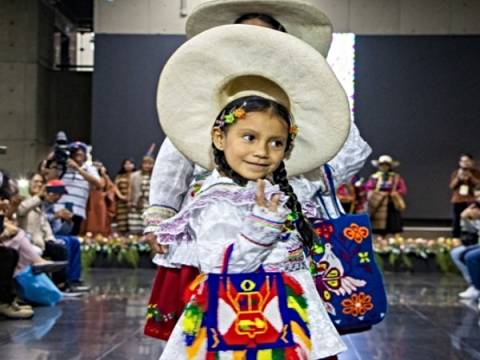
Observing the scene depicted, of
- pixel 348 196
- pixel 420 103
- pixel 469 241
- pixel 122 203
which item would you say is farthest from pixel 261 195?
pixel 420 103

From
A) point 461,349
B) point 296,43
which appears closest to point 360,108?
point 461,349

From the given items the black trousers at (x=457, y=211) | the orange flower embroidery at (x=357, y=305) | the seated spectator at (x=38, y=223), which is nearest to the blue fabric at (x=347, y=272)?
the orange flower embroidery at (x=357, y=305)

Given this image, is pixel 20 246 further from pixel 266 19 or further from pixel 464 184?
pixel 464 184

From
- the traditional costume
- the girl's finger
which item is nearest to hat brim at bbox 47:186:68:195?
the traditional costume

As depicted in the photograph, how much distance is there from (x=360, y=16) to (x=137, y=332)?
39.7ft

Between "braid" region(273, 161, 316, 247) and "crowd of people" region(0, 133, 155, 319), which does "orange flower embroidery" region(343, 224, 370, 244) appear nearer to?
"braid" region(273, 161, 316, 247)

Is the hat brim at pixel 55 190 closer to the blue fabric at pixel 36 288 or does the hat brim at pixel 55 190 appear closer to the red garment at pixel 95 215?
the blue fabric at pixel 36 288

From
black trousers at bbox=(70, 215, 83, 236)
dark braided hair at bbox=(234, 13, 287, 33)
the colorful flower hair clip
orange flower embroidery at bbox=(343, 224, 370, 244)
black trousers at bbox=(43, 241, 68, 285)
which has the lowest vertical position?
black trousers at bbox=(43, 241, 68, 285)

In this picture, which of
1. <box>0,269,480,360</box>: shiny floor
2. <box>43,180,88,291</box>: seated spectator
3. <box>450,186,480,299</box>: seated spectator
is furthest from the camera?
<box>450,186,480,299</box>: seated spectator

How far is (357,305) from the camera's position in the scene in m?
2.91

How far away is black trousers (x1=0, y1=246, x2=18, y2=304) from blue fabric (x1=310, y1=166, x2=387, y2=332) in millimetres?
3599

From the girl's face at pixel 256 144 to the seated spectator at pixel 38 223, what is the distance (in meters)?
4.98

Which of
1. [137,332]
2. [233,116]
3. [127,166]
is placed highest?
[233,116]

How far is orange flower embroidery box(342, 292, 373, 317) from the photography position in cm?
290
